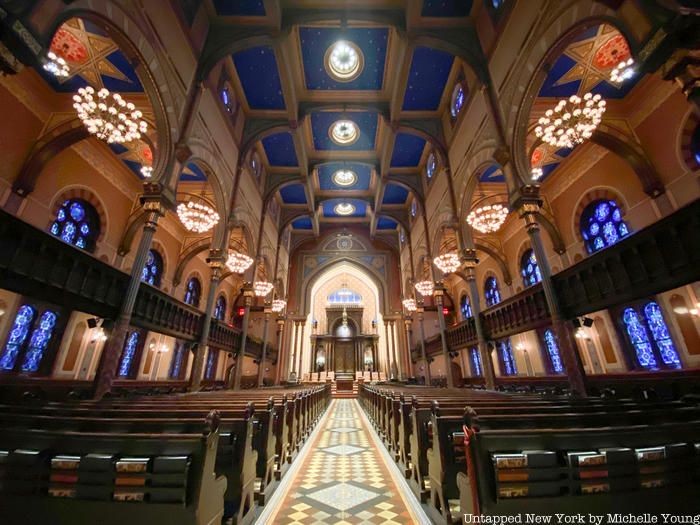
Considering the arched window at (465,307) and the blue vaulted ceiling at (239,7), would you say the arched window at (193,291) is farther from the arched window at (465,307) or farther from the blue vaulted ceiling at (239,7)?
the arched window at (465,307)

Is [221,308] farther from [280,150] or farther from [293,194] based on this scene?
[280,150]

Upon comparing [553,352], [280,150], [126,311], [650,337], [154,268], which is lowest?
[553,352]

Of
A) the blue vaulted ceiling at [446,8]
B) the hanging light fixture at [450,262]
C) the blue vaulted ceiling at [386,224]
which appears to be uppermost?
the blue vaulted ceiling at [446,8]

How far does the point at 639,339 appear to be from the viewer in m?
10.4

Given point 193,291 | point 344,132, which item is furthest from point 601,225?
point 193,291

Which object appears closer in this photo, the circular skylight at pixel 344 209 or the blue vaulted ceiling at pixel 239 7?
the blue vaulted ceiling at pixel 239 7

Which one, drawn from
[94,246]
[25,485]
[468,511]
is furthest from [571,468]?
[94,246]

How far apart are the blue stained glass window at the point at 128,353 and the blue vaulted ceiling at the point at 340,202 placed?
46.8ft

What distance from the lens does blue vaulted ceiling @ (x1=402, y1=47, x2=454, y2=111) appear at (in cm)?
1141

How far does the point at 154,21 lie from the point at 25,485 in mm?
10075

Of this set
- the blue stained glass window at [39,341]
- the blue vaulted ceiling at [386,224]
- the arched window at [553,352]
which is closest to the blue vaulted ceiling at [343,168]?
the blue vaulted ceiling at [386,224]

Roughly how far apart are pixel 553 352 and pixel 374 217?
44.1 feet

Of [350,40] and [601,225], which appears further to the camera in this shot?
[601,225]

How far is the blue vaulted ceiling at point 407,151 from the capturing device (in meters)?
15.5
